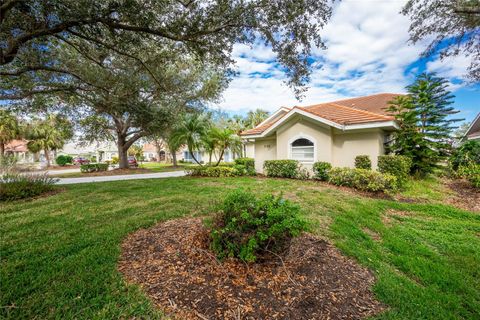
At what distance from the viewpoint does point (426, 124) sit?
10289 mm

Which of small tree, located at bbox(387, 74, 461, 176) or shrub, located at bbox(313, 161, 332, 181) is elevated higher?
small tree, located at bbox(387, 74, 461, 176)

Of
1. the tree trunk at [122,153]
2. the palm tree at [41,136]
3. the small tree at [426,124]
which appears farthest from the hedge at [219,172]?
the palm tree at [41,136]

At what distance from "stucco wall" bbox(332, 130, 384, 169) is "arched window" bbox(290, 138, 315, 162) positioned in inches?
45.9

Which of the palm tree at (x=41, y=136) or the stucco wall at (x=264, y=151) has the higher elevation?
the palm tree at (x=41, y=136)

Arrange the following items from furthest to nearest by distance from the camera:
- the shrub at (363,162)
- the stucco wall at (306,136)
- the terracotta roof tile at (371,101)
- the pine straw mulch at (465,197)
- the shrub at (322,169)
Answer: the terracotta roof tile at (371,101) → the stucco wall at (306,136) → the shrub at (322,169) → the shrub at (363,162) → the pine straw mulch at (465,197)

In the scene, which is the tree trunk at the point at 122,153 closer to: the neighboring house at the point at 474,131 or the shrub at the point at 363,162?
the shrub at the point at 363,162

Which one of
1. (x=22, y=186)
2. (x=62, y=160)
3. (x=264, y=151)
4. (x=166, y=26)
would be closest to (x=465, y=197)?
(x=264, y=151)

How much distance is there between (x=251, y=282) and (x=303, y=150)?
9.65 meters

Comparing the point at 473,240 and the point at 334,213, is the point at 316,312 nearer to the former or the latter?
the point at 334,213

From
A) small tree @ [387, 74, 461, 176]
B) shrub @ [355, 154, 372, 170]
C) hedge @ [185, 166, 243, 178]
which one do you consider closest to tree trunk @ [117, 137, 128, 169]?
hedge @ [185, 166, 243, 178]

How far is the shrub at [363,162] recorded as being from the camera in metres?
9.34

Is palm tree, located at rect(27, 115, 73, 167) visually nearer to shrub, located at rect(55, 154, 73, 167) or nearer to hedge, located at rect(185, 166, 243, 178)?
shrub, located at rect(55, 154, 73, 167)

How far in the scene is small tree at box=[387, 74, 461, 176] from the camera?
978cm

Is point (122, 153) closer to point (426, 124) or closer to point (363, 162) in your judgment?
point (363, 162)
